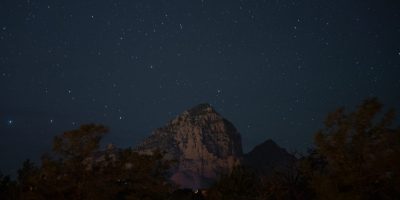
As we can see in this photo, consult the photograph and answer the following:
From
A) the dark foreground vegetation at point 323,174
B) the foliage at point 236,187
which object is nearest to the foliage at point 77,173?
the dark foreground vegetation at point 323,174

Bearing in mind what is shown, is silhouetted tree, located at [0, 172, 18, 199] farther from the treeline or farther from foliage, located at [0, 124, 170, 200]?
the treeline

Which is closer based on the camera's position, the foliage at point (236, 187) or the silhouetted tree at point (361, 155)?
the silhouetted tree at point (361, 155)

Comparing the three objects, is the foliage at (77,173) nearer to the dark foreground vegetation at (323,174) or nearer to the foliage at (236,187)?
the dark foreground vegetation at (323,174)

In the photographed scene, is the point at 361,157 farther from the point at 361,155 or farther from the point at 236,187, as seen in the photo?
the point at 236,187

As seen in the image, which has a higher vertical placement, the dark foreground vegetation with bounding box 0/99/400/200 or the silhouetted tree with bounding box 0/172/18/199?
the silhouetted tree with bounding box 0/172/18/199

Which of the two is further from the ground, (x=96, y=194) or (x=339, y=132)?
(x=339, y=132)

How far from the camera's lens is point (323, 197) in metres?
22.7

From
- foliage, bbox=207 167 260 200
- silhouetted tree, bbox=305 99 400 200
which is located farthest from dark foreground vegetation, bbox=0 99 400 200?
foliage, bbox=207 167 260 200

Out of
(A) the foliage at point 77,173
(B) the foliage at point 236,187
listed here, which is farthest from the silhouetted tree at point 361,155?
(B) the foliage at point 236,187

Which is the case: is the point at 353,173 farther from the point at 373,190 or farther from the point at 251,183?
the point at 251,183

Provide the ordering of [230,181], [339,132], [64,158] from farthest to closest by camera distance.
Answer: [230,181], [64,158], [339,132]

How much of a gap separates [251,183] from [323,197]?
20194 millimetres

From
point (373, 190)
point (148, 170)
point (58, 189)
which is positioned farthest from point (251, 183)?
point (58, 189)

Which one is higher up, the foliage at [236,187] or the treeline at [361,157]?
the foliage at [236,187]
